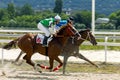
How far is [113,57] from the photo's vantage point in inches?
713

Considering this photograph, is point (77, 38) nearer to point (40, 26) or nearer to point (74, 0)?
point (40, 26)

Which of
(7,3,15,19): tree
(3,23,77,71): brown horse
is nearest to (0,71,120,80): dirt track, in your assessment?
(3,23,77,71): brown horse

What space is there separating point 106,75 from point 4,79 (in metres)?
2.94

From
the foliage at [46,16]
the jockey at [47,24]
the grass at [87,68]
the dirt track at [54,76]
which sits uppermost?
the jockey at [47,24]

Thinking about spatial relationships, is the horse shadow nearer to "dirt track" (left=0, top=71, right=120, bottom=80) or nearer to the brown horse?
"dirt track" (left=0, top=71, right=120, bottom=80)

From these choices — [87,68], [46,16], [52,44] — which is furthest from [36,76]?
[46,16]

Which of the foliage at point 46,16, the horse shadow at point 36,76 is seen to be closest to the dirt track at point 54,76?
the horse shadow at point 36,76

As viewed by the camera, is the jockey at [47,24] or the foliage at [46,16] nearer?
the jockey at [47,24]

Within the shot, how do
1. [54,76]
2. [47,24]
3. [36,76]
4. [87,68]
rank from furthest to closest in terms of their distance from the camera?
[87,68] < [47,24] < [54,76] < [36,76]

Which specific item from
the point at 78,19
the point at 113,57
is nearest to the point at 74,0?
the point at 78,19

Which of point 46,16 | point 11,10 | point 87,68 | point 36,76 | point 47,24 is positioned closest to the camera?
point 36,76

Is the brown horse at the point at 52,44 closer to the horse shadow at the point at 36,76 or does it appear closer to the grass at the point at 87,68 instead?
the horse shadow at the point at 36,76

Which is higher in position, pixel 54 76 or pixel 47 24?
pixel 47 24

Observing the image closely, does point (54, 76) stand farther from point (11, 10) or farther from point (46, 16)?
point (11, 10)
